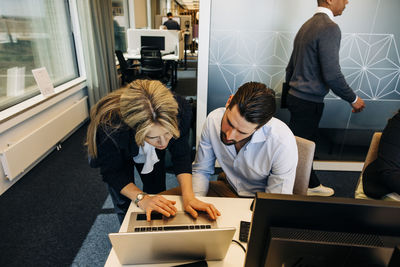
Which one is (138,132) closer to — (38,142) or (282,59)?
(282,59)

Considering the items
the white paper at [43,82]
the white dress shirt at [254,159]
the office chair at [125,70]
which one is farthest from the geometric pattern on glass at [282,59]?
the office chair at [125,70]

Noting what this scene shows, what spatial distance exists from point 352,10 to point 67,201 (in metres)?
2.71

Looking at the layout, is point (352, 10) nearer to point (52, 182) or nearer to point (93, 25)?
point (52, 182)

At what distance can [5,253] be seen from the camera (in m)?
1.60

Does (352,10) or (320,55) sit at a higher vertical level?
(352,10)

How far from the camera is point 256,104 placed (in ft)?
3.32

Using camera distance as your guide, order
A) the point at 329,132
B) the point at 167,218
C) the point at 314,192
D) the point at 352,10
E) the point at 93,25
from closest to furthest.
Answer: the point at 167,218, the point at 352,10, the point at 314,192, the point at 329,132, the point at 93,25

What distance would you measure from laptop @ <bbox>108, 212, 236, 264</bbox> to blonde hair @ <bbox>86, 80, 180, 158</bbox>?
353 millimetres

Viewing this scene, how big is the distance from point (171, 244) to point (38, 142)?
2287 mm

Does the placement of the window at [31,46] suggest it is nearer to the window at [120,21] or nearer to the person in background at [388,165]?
the window at [120,21]

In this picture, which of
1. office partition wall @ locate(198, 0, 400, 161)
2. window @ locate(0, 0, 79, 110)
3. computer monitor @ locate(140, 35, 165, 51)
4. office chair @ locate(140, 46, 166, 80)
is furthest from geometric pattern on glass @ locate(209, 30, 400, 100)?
computer monitor @ locate(140, 35, 165, 51)

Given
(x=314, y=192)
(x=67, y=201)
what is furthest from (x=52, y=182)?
(x=314, y=192)

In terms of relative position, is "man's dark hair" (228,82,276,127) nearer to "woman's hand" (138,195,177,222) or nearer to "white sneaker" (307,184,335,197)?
"woman's hand" (138,195,177,222)

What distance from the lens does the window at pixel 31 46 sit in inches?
91.7
